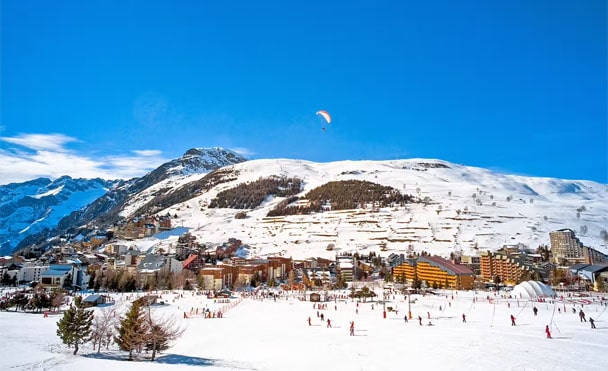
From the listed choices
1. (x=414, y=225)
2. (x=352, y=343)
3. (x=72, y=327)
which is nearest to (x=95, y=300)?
(x=72, y=327)

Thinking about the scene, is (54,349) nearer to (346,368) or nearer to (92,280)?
(346,368)

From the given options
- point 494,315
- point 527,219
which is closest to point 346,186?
point 527,219

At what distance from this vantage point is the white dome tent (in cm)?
5128

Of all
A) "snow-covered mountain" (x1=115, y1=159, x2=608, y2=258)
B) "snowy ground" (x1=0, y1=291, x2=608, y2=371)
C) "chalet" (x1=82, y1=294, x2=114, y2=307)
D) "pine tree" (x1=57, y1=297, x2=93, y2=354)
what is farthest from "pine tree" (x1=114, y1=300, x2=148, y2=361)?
"snow-covered mountain" (x1=115, y1=159, x2=608, y2=258)

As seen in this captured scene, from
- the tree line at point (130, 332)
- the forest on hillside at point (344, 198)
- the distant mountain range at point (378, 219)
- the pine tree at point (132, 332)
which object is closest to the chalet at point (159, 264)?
the distant mountain range at point (378, 219)

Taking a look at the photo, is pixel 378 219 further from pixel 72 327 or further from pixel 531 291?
pixel 72 327

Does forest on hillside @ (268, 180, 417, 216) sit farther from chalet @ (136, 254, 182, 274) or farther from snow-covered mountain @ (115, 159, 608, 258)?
chalet @ (136, 254, 182, 274)

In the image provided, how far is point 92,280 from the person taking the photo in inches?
2675

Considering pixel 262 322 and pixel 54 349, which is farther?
pixel 262 322

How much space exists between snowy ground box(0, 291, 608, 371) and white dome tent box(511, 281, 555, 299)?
33.5ft

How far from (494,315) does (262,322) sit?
20763 mm

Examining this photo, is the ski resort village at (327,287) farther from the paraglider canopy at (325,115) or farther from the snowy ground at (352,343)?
the paraglider canopy at (325,115)

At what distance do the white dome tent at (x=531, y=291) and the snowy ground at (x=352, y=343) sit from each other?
10219 mm

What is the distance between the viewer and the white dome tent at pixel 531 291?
168ft
